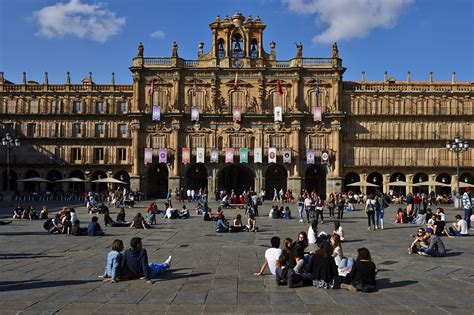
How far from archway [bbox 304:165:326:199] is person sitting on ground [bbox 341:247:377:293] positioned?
50709mm

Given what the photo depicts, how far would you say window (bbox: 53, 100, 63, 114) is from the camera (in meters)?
63.8

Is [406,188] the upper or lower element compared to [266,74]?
lower

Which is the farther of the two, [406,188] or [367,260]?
[406,188]

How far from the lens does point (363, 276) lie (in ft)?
37.3

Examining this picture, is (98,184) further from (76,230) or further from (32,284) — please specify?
(32,284)

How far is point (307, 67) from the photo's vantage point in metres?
61.2

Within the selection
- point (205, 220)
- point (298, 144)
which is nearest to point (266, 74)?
point (298, 144)

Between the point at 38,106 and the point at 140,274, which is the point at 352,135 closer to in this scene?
the point at 38,106

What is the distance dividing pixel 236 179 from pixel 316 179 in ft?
33.2

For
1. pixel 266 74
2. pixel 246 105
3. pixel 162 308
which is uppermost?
pixel 266 74

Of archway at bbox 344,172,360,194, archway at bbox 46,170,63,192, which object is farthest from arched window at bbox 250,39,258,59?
archway at bbox 46,170,63,192

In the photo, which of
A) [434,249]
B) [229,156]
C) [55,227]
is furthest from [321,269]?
[229,156]

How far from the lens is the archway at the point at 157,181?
204ft

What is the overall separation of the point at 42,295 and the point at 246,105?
51.4 metres
